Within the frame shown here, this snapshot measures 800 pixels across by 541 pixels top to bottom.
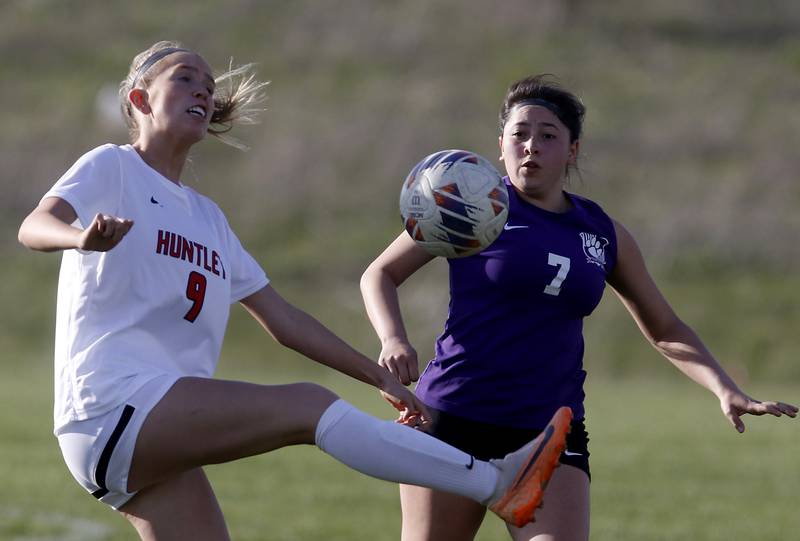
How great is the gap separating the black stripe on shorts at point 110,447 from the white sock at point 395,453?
594mm

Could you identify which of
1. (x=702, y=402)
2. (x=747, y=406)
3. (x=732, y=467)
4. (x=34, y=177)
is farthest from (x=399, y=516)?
(x=34, y=177)

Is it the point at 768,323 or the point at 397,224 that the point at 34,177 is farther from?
the point at 768,323

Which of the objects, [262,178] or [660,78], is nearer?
[262,178]

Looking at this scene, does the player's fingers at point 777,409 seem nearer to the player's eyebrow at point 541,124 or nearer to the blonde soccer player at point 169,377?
the blonde soccer player at point 169,377

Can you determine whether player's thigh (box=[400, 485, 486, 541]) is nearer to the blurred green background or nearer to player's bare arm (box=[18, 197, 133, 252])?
player's bare arm (box=[18, 197, 133, 252])

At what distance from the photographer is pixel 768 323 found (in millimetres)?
25219

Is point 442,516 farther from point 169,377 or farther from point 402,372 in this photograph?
point 169,377

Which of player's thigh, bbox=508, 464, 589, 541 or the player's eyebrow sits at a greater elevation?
the player's eyebrow

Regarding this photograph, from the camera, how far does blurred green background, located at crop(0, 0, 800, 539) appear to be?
24.6 meters

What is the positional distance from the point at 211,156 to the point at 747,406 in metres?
30.3

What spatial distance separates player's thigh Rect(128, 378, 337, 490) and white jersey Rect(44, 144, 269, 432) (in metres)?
0.14

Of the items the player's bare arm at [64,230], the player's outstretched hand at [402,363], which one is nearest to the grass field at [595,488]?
the player's outstretched hand at [402,363]

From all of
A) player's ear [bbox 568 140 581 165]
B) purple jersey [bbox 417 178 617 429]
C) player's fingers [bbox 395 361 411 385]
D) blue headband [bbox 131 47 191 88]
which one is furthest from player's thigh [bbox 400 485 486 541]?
blue headband [bbox 131 47 191 88]

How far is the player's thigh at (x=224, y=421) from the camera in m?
4.44
